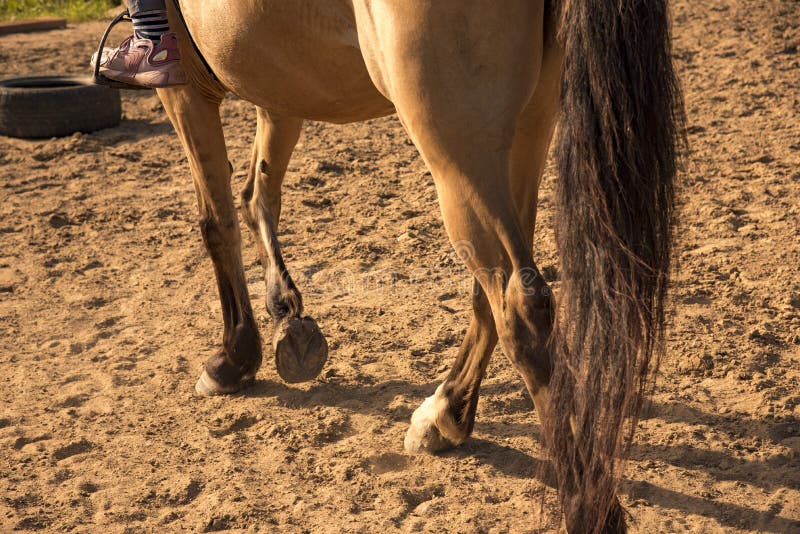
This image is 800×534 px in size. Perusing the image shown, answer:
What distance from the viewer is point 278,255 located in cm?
419

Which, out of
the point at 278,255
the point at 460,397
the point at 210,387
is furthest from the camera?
the point at 278,255

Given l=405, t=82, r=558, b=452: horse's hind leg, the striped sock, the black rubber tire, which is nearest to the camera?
l=405, t=82, r=558, b=452: horse's hind leg

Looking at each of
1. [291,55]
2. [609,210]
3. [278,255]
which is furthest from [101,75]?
[609,210]

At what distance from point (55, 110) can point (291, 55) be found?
524 centimetres

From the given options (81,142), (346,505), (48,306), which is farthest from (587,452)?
(81,142)

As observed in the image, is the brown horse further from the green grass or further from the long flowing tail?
the green grass

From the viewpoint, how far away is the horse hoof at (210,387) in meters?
3.85

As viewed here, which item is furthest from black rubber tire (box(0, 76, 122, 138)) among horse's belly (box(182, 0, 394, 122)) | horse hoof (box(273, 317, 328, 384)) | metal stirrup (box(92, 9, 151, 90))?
horse's belly (box(182, 0, 394, 122))

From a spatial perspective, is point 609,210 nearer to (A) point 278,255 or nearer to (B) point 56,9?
(A) point 278,255

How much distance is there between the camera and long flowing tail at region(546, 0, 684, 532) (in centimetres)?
217

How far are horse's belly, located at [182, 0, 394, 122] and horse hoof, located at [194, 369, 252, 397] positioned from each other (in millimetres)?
1333

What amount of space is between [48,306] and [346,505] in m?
2.47

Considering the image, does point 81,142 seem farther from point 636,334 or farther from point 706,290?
point 636,334

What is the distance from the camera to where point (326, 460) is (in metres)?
3.31
